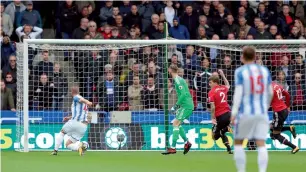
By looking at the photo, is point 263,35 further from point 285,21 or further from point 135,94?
point 135,94

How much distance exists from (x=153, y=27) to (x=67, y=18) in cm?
232

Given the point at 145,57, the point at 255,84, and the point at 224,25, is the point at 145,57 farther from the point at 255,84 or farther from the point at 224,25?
the point at 255,84

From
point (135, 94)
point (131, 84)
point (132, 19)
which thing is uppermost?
point (132, 19)

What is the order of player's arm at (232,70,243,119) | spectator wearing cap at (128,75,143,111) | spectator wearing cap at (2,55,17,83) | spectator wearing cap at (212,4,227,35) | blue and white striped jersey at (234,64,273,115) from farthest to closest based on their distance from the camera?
Answer: spectator wearing cap at (212,4,227,35) → spectator wearing cap at (2,55,17,83) → spectator wearing cap at (128,75,143,111) → blue and white striped jersey at (234,64,273,115) → player's arm at (232,70,243,119)

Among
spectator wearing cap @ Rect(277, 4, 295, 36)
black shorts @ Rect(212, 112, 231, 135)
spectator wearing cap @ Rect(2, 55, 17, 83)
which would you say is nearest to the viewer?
black shorts @ Rect(212, 112, 231, 135)

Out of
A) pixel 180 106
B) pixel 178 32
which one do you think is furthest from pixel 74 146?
pixel 178 32

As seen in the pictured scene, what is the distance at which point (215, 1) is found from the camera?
24078 mm

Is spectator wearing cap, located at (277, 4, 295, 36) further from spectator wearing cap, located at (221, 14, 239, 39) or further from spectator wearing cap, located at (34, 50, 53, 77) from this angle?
spectator wearing cap, located at (34, 50, 53, 77)

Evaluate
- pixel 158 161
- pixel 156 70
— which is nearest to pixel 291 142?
pixel 156 70

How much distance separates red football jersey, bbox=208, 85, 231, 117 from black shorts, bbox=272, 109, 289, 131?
1.14 meters

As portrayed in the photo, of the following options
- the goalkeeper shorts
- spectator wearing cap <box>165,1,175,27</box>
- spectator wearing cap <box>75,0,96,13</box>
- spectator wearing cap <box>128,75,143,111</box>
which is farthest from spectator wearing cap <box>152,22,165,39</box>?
the goalkeeper shorts

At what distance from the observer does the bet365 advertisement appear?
1984 centimetres

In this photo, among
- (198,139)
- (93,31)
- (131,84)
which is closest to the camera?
(198,139)

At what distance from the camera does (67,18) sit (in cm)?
2323
